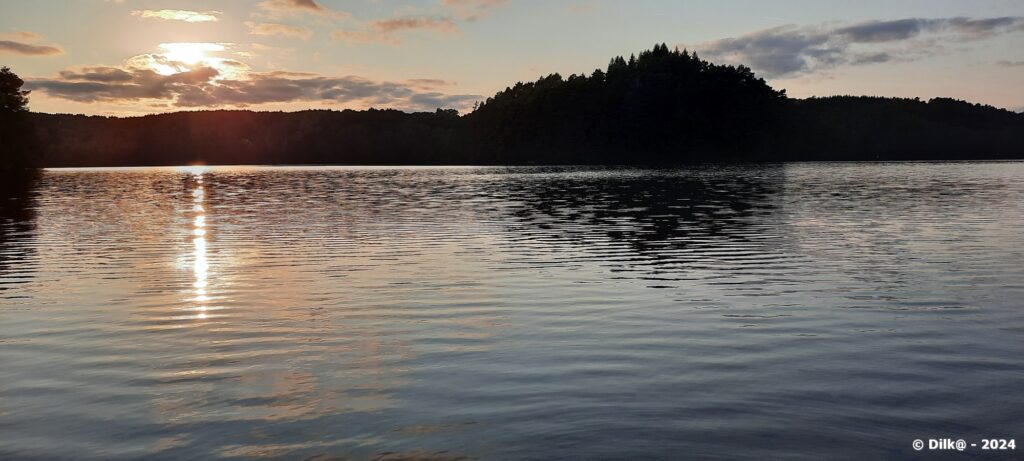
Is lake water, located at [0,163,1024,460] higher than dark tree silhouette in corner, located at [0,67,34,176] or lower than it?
lower

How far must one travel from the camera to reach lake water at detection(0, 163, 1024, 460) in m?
9.54

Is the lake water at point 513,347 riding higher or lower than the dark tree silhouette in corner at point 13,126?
lower

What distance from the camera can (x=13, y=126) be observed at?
525ft

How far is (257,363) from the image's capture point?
13328 mm

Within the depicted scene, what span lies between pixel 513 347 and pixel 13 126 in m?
175

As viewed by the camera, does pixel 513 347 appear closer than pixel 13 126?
Yes

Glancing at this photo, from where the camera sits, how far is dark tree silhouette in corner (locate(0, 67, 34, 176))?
158750 millimetres

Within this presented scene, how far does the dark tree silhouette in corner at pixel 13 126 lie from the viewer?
158750 millimetres

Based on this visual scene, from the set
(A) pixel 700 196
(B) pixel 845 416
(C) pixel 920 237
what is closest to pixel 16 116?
(A) pixel 700 196

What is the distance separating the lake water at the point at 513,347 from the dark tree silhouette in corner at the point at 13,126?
147m

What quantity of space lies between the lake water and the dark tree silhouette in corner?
14678 centimetres

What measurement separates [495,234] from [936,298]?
1994cm

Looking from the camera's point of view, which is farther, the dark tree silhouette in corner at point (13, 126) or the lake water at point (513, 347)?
the dark tree silhouette in corner at point (13, 126)

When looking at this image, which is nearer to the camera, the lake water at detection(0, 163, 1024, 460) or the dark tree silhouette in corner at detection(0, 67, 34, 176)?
the lake water at detection(0, 163, 1024, 460)
